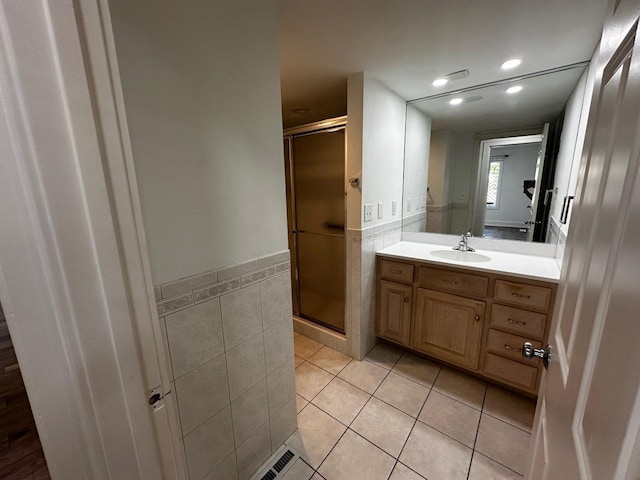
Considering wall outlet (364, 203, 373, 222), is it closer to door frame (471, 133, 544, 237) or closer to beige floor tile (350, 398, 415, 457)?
door frame (471, 133, 544, 237)

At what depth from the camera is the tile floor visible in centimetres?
132

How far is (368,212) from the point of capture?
2.01 m

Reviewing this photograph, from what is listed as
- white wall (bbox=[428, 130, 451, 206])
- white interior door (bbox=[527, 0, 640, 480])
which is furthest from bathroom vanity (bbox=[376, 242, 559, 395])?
white interior door (bbox=[527, 0, 640, 480])

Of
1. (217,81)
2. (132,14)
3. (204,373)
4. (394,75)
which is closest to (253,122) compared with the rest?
(217,81)

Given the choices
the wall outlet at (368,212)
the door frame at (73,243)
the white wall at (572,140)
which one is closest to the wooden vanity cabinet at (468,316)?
the wall outlet at (368,212)

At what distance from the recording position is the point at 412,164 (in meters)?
2.45

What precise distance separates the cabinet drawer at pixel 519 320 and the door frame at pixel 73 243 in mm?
1933

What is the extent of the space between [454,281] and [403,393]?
0.89 metres

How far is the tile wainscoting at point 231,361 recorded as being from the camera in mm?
927

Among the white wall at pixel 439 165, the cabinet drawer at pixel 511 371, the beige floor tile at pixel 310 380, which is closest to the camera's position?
the cabinet drawer at pixel 511 371

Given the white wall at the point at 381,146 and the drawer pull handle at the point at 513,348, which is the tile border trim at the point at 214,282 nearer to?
the white wall at the point at 381,146

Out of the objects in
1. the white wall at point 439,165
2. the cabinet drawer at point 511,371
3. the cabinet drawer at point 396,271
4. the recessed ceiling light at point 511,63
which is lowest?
the cabinet drawer at point 511,371

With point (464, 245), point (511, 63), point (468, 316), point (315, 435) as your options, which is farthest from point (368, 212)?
point (315, 435)

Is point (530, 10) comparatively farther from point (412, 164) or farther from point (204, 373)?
point (204, 373)
